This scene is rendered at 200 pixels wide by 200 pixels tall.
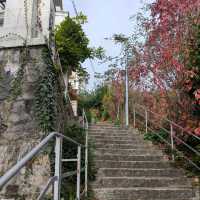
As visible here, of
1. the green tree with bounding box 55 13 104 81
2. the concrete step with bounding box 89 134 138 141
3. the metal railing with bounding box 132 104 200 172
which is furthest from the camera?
the green tree with bounding box 55 13 104 81

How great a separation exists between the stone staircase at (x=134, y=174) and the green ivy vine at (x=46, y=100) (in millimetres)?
1345

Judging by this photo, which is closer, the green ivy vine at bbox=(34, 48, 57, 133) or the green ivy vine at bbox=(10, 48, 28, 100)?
the green ivy vine at bbox=(34, 48, 57, 133)

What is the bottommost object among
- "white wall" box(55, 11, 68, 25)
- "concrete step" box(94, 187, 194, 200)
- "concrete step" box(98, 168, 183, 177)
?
"concrete step" box(94, 187, 194, 200)

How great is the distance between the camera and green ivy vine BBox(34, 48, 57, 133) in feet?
18.7

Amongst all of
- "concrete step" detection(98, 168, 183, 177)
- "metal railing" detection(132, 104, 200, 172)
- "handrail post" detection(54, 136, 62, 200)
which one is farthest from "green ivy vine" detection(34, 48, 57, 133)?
"handrail post" detection(54, 136, 62, 200)

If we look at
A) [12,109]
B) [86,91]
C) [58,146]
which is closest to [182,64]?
[12,109]

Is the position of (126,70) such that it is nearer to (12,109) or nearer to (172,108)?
(172,108)

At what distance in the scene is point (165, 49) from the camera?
8.13 m

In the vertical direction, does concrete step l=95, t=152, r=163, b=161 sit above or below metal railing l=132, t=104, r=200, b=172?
below

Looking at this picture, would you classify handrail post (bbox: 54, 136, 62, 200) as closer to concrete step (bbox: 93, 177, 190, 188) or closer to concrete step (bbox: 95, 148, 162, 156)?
concrete step (bbox: 93, 177, 190, 188)

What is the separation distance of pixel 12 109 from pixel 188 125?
3649 mm

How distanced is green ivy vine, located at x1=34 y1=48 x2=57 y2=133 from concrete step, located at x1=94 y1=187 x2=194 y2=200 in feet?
4.77

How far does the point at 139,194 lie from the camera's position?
5.34 metres

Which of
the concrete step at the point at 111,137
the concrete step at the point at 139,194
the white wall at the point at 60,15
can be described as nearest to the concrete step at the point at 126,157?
the concrete step at the point at 111,137
